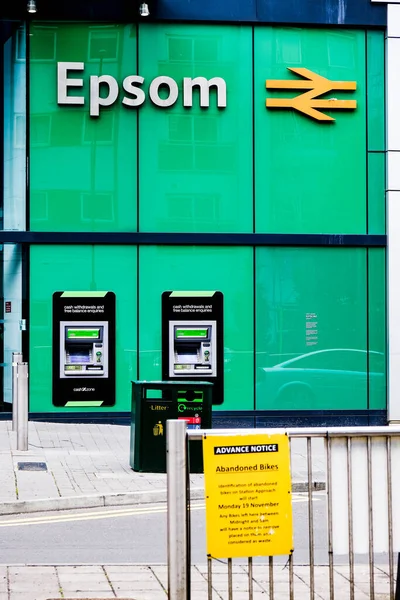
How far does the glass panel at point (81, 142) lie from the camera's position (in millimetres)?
17641

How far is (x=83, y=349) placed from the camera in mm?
17750

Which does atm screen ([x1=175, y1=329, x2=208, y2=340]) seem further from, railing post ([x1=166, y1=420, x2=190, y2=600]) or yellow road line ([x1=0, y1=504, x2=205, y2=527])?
railing post ([x1=166, y1=420, x2=190, y2=600])

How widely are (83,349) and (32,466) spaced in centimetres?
523

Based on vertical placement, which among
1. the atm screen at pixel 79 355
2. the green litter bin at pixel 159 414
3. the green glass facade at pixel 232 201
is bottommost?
the green litter bin at pixel 159 414

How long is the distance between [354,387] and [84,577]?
11.5 metres

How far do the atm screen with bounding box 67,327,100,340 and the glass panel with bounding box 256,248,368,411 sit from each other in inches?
109

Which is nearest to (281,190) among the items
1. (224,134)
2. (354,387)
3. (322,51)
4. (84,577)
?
(224,134)

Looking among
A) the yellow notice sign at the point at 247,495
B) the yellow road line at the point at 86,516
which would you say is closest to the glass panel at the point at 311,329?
the yellow road line at the point at 86,516

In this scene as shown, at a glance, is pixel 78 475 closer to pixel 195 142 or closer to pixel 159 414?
pixel 159 414

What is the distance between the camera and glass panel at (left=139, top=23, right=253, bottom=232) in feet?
58.6

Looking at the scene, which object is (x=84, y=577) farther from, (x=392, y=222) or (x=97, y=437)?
(x=392, y=222)

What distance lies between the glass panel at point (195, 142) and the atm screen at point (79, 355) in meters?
2.34

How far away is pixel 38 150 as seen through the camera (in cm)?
1766

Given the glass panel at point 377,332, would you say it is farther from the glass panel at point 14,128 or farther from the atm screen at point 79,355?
the glass panel at point 14,128
